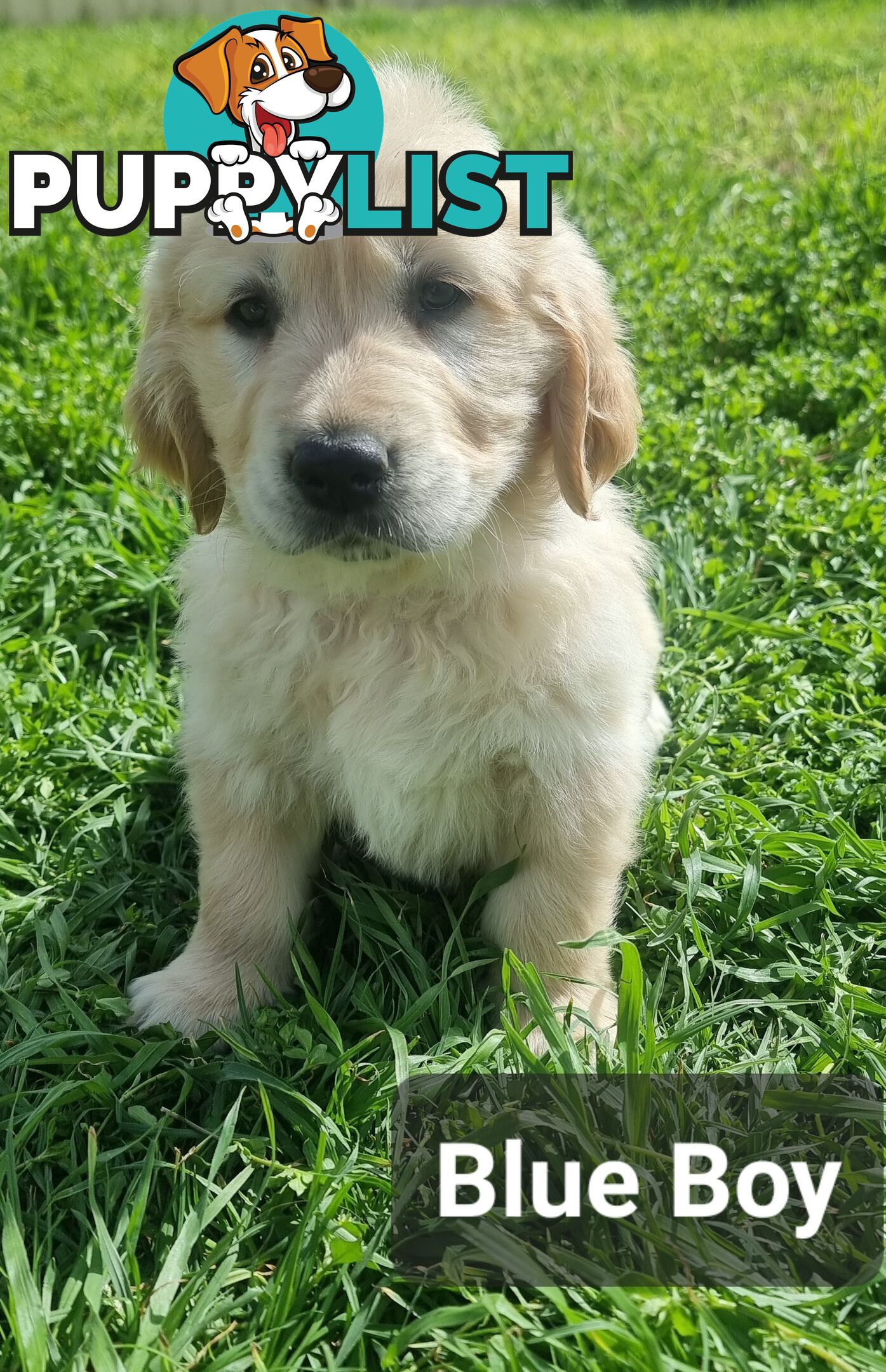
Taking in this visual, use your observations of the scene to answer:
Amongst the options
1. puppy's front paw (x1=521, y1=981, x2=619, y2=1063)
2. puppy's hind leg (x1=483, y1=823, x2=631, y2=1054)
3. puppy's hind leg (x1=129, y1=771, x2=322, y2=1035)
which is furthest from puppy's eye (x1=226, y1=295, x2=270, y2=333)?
puppy's front paw (x1=521, y1=981, x2=619, y2=1063)

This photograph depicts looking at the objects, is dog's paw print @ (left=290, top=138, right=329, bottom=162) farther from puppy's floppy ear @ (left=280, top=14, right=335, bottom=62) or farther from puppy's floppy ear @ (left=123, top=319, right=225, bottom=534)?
puppy's floppy ear @ (left=123, top=319, right=225, bottom=534)

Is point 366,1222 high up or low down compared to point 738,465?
down

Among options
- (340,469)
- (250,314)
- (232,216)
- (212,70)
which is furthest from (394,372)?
(212,70)

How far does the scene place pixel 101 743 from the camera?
9.27ft

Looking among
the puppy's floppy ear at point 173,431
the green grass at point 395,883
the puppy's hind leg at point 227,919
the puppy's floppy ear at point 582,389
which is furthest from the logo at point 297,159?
the green grass at point 395,883

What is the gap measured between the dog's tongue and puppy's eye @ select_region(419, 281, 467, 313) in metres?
0.43

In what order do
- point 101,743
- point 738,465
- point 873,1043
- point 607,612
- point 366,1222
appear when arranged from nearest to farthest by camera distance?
point 366,1222 → point 873,1043 → point 607,612 → point 101,743 → point 738,465

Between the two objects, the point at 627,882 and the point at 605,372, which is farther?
the point at 627,882

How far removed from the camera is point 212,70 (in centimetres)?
231

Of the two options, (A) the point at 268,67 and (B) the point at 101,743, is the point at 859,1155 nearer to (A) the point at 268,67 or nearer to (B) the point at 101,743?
(B) the point at 101,743

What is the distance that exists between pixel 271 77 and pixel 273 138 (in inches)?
7.0

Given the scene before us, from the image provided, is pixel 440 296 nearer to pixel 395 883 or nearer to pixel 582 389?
pixel 582 389

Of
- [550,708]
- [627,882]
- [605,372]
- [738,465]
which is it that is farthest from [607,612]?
[738,465]

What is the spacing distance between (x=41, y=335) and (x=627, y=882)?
2876 millimetres
